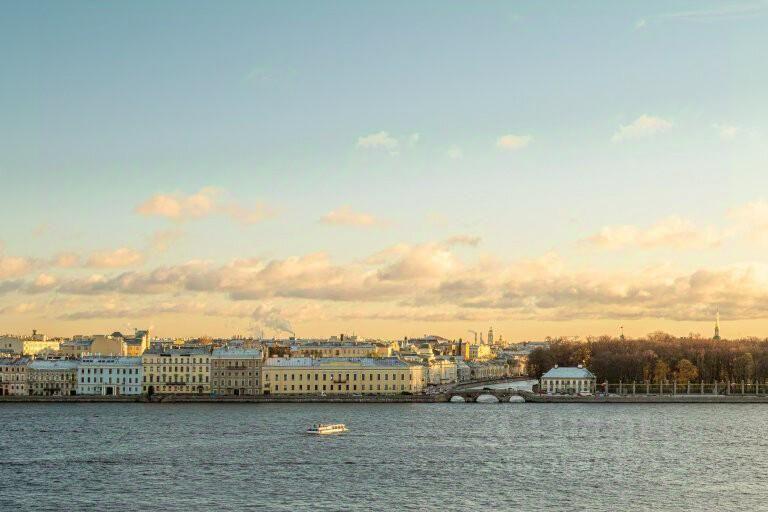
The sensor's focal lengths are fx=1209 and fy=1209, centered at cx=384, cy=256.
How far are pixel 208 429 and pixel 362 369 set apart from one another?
35.4 meters

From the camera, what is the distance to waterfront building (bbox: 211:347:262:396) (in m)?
97.1

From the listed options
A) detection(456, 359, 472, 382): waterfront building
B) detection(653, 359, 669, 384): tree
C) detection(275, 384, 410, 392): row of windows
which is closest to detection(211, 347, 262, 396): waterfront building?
detection(275, 384, 410, 392): row of windows

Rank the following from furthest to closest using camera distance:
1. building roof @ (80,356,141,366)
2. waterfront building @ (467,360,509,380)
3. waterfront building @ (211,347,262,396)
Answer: waterfront building @ (467,360,509,380) < building roof @ (80,356,141,366) < waterfront building @ (211,347,262,396)

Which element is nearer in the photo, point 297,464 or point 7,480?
point 7,480

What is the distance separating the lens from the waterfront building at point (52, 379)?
9944 cm

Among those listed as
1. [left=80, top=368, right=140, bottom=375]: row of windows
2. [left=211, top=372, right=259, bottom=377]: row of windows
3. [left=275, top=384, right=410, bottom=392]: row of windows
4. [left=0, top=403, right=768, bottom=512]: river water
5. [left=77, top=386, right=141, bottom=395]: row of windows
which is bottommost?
[left=0, top=403, right=768, bottom=512]: river water

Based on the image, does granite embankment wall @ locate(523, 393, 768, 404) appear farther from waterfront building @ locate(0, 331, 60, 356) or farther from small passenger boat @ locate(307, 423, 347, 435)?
waterfront building @ locate(0, 331, 60, 356)

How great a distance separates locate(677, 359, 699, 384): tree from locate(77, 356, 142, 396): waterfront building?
4564 cm

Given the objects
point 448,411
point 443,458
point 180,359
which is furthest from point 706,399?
point 443,458

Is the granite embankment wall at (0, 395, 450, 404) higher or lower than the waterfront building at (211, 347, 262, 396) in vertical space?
lower

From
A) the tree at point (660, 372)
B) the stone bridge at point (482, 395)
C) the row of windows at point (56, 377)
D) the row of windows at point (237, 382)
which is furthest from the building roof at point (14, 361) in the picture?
the tree at point (660, 372)

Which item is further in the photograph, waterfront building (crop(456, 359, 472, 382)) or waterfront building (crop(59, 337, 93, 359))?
waterfront building (crop(456, 359, 472, 382))

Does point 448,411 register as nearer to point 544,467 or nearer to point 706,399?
point 706,399

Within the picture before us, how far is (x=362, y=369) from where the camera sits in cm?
9706
